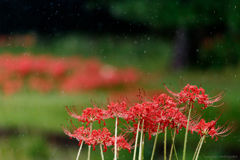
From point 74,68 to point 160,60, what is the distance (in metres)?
0.80

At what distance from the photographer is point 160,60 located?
2297mm

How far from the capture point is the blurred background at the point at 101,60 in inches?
76.5

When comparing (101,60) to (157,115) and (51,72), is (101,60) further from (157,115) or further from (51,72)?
(157,115)

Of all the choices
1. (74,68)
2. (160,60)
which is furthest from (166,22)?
(74,68)

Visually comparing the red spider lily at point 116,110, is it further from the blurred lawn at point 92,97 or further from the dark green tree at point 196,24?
the dark green tree at point 196,24

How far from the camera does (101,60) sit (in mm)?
2545

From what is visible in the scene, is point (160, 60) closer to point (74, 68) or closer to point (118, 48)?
point (118, 48)

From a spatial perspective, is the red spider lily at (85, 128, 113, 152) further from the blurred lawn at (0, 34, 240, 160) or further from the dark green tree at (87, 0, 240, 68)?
the dark green tree at (87, 0, 240, 68)

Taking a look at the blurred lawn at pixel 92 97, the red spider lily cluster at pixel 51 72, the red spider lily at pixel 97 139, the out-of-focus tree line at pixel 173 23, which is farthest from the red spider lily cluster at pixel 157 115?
the red spider lily cluster at pixel 51 72

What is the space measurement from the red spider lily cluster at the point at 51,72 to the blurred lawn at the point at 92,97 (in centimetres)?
7

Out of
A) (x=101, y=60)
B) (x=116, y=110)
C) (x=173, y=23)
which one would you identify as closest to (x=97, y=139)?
(x=116, y=110)

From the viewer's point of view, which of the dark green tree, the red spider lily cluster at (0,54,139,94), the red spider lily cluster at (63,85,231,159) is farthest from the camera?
the red spider lily cluster at (0,54,139,94)

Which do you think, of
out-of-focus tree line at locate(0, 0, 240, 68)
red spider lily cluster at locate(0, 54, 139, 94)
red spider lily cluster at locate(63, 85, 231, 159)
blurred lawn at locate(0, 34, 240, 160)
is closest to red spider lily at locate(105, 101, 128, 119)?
red spider lily cluster at locate(63, 85, 231, 159)

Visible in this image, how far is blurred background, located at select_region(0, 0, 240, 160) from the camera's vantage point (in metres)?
1.94
